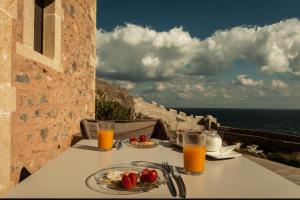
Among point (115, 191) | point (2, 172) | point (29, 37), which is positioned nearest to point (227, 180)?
point (115, 191)

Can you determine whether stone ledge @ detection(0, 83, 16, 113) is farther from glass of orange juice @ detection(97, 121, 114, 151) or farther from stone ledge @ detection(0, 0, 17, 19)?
glass of orange juice @ detection(97, 121, 114, 151)

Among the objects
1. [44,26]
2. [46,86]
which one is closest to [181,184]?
[46,86]

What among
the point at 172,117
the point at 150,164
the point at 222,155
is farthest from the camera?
the point at 172,117

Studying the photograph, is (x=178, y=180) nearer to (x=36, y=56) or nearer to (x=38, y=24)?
(x=36, y=56)

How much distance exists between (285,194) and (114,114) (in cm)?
524

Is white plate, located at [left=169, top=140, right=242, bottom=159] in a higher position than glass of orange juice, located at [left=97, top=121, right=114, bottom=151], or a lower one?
lower

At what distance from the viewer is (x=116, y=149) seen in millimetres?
1876

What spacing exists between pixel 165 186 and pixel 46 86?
2.06 m

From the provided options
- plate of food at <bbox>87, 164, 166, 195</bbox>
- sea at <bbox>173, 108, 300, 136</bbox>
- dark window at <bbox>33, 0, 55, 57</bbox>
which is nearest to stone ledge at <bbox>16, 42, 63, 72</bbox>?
dark window at <bbox>33, 0, 55, 57</bbox>

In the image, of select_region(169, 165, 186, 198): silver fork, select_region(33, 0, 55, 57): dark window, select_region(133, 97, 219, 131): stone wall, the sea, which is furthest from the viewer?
the sea

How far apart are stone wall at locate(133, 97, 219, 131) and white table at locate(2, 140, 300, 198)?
1080 cm

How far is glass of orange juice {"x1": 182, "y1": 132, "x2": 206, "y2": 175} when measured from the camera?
4.29ft

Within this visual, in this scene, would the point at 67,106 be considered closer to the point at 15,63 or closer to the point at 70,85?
the point at 70,85

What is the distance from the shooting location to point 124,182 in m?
1.07
